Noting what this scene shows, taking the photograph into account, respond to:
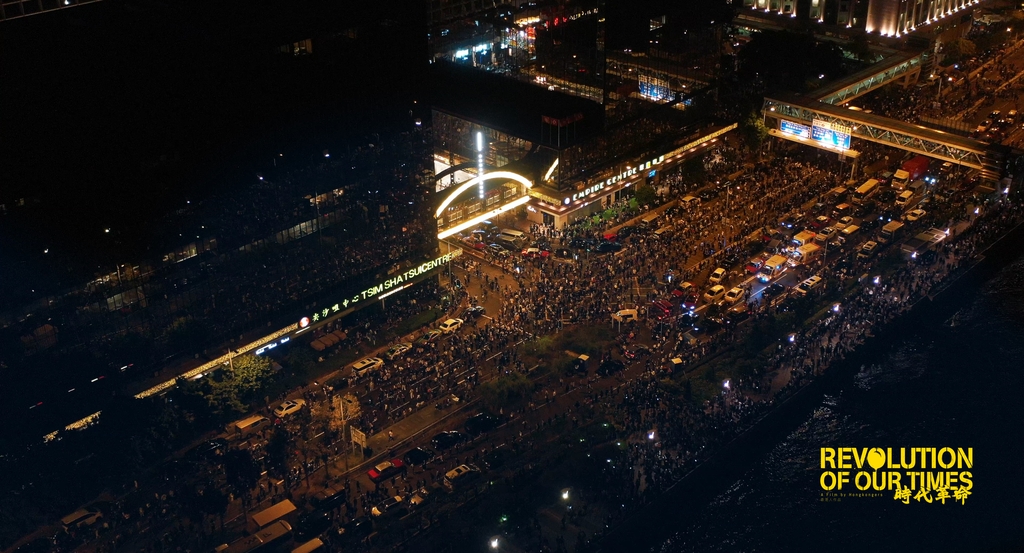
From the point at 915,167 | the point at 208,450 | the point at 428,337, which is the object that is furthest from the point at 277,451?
the point at 915,167

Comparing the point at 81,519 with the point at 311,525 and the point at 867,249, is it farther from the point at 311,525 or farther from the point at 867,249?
the point at 867,249

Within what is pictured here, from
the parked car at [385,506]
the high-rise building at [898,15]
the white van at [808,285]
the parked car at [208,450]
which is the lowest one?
the parked car at [385,506]

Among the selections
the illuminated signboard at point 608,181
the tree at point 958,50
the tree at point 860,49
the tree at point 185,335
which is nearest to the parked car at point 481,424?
the tree at point 185,335

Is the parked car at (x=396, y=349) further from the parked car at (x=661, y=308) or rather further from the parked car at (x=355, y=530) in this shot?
the parked car at (x=661, y=308)

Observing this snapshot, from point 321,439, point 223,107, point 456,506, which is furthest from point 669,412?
point 223,107

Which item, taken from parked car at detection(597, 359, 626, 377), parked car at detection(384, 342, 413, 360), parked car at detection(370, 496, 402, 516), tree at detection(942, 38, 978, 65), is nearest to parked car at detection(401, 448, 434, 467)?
parked car at detection(370, 496, 402, 516)
